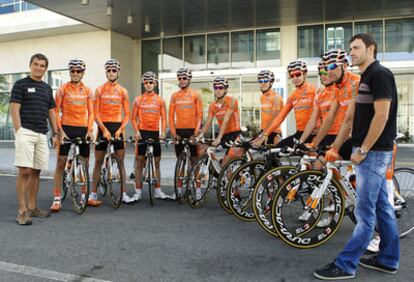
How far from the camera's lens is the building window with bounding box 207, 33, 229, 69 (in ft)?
58.7

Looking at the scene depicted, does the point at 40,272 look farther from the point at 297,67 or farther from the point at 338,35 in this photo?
the point at 338,35

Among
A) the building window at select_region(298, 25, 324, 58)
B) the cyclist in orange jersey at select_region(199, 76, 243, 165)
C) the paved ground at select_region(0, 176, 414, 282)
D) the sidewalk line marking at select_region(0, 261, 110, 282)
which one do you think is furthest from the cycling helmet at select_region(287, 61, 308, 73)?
the building window at select_region(298, 25, 324, 58)

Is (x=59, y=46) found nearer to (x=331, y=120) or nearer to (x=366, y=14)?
(x=366, y=14)

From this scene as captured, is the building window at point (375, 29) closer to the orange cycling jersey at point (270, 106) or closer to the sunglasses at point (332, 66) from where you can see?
the orange cycling jersey at point (270, 106)

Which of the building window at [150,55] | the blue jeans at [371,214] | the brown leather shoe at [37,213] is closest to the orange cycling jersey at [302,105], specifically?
the blue jeans at [371,214]

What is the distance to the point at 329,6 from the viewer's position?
48.3 ft

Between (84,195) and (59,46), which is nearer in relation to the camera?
(84,195)

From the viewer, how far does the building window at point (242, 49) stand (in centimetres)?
1748

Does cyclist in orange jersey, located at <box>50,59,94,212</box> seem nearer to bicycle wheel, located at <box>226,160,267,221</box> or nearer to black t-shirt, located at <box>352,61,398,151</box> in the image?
bicycle wheel, located at <box>226,160,267,221</box>

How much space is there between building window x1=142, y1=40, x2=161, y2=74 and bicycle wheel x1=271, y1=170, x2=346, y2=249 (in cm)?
1565

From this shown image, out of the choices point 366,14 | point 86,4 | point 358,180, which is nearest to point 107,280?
point 358,180

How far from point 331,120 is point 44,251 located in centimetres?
346

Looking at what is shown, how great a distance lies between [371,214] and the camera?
3.26 meters

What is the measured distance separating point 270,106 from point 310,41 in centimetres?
1142
